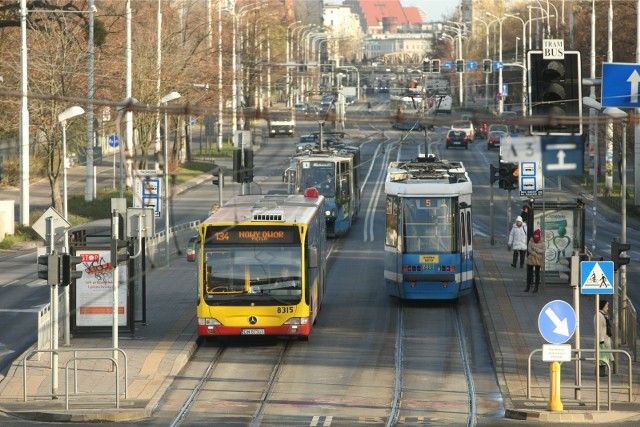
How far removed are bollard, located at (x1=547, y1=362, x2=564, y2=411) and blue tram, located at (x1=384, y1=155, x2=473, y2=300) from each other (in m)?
10.6

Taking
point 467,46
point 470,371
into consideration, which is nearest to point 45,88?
point 470,371

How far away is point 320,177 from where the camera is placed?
48.8 m

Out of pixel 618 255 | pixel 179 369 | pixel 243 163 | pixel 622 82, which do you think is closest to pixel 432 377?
pixel 618 255

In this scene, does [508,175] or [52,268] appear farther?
[508,175]

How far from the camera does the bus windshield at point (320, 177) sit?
48.6 m

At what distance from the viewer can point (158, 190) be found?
40188 mm

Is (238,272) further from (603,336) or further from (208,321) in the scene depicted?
(603,336)

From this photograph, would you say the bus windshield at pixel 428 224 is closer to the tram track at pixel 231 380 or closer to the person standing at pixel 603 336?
the tram track at pixel 231 380

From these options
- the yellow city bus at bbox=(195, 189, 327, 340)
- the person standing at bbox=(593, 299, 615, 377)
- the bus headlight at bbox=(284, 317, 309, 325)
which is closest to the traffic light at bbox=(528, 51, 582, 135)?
the person standing at bbox=(593, 299, 615, 377)

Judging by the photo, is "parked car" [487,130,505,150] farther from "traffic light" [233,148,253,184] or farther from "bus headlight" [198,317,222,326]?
"bus headlight" [198,317,222,326]

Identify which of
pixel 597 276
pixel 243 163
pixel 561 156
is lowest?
pixel 597 276

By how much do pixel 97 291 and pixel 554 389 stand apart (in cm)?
999

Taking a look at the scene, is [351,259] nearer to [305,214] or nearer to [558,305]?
[305,214]

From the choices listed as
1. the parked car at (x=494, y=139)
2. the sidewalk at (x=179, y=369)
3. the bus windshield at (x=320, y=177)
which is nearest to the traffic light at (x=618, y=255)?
the sidewalk at (x=179, y=369)
